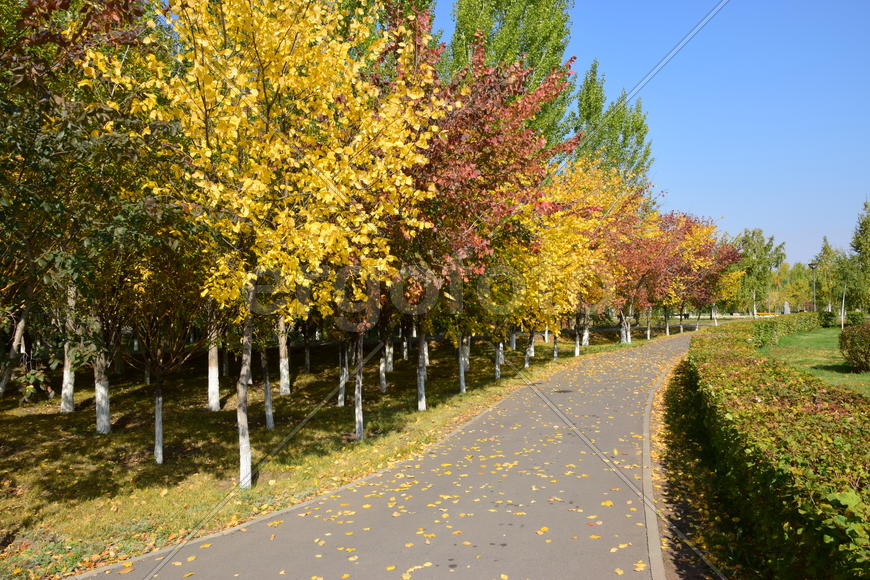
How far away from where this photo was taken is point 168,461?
11938 millimetres

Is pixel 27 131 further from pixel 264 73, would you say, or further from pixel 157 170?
pixel 264 73

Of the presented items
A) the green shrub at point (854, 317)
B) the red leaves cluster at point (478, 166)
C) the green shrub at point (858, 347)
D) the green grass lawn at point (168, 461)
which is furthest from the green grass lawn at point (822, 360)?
the red leaves cluster at point (478, 166)

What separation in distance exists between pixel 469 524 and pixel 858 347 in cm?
1982

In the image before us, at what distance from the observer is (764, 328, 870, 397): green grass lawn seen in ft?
58.4

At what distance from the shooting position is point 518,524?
7.04 meters

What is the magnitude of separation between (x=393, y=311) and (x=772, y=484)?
11.6 m

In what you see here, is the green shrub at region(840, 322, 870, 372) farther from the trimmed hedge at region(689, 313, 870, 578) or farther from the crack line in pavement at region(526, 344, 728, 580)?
the crack line in pavement at region(526, 344, 728, 580)

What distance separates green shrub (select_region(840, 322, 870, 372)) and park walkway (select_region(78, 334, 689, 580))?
13.8 meters

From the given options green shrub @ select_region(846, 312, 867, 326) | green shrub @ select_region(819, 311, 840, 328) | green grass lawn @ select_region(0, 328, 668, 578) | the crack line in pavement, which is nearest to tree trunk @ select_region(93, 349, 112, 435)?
green grass lawn @ select_region(0, 328, 668, 578)

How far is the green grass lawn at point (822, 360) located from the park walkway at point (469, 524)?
10.7 meters

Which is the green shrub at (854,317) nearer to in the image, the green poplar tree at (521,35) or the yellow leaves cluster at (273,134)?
the green poplar tree at (521,35)

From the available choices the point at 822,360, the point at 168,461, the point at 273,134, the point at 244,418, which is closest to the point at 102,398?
the point at 168,461

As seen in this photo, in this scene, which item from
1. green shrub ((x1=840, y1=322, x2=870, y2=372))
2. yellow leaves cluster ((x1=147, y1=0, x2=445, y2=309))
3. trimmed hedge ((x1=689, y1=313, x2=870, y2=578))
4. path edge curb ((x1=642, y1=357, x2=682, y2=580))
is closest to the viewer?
trimmed hedge ((x1=689, y1=313, x2=870, y2=578))

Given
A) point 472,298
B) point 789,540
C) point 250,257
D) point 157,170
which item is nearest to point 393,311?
point 472,298
